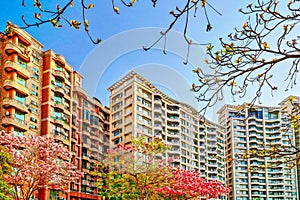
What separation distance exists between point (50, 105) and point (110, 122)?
11942mm

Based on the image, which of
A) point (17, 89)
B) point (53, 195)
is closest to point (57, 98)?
point (17, 89)

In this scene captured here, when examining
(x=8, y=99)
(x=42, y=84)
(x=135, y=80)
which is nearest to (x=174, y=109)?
(x=135, y=80)

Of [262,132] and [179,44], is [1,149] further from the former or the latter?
[262,132]

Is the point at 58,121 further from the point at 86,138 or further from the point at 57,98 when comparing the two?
the point at 86,138

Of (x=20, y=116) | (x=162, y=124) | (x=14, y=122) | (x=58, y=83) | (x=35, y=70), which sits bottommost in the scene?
(x=14, y=122)

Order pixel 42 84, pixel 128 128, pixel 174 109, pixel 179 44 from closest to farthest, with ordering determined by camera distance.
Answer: pixel 179 44, pixel 42 84, pixel 128 128, pixel 174 109

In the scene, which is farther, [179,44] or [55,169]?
[55,169]

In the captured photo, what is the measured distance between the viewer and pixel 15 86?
24.8 meters

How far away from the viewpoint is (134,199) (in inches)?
535

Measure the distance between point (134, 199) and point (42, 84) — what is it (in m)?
17.4

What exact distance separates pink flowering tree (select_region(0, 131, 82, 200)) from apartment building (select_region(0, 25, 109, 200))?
502 centimetres

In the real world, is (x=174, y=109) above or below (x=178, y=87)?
above

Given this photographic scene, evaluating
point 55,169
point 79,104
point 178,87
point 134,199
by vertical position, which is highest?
point 79,104

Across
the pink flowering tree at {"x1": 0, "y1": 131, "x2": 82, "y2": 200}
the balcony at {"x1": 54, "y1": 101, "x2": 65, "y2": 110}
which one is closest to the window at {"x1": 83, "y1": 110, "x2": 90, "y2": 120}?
the balcony at {"x1": 54, "y1": 101, "x2": 65, "y2": 110}
